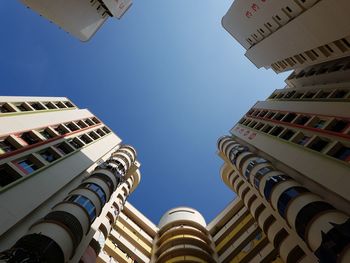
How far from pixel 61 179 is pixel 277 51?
2552 centimetres

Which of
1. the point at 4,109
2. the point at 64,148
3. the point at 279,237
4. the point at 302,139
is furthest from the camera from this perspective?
the point at 64,148

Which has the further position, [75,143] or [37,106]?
[37,106]

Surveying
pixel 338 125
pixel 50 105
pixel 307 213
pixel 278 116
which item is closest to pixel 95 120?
pixel 50 105

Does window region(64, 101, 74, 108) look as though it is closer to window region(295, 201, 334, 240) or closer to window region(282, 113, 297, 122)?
window region(282, 113, 297, 122)

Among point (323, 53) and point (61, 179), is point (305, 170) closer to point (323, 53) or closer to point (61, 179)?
point (323, 53)

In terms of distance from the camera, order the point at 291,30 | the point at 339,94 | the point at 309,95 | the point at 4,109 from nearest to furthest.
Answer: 1. the point at 4,109
2. the point at 339,94
3. the point at 291,30
4. the point at 309,95

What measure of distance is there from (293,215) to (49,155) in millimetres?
18536

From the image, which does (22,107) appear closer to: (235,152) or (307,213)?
(235,152)

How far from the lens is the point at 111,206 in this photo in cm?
2891

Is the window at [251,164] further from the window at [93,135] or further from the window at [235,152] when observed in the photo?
the window at [93,135]

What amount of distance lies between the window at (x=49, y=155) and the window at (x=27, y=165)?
205cm

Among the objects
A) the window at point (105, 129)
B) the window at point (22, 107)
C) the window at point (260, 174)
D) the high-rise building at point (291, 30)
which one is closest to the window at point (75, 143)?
the window at point (22, 107)

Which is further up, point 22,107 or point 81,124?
point 22,107

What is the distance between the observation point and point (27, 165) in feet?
69.4
